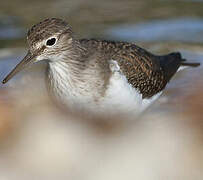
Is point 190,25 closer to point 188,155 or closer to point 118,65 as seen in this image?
point 118,65

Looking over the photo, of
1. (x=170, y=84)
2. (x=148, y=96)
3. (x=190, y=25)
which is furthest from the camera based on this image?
(x=190, y=25)

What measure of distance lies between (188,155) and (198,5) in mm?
7495

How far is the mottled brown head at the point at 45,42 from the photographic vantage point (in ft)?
22.8

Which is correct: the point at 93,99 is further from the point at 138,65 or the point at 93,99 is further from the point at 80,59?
the point at 138,65

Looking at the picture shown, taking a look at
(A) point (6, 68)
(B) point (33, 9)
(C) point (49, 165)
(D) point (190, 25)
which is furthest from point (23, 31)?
(C) point (49, 165)

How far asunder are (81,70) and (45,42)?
23.2 inches

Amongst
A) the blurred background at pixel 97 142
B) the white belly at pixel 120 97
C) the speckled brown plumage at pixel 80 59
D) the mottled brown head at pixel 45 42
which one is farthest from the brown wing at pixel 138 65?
the mottled brown head at pixel 45 42

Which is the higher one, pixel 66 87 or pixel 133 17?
pixel 133 17

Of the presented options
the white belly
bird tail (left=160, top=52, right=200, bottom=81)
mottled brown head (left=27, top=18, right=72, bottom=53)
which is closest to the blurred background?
the white belly

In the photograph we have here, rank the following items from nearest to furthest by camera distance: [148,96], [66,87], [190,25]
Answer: [66,87] → [148,96] → [190,25]

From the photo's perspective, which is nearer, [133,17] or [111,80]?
[111,80]

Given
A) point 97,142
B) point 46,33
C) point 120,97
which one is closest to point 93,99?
point 120,97

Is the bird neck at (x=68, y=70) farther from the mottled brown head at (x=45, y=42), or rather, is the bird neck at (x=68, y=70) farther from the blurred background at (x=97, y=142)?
the blurred background at (x=97, y=142)

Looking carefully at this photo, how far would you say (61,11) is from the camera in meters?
12.4
